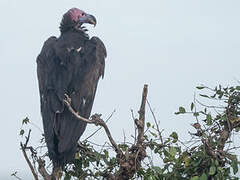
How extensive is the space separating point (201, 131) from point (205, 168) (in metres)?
0.32

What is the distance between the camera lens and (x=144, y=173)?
13.4 feet

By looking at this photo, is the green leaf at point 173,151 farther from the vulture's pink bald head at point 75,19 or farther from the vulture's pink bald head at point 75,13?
the vulture's pink bald head at point 75,13

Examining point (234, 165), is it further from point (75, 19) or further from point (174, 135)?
point (75, 19)

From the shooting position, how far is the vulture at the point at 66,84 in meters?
5.21

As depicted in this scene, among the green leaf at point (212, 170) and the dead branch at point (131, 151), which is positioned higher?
the dead branch at point (131, 151)

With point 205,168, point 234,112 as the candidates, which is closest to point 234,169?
point 205,168

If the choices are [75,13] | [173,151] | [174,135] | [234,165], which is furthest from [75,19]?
[234,165]

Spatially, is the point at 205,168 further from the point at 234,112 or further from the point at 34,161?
the point at 34,161

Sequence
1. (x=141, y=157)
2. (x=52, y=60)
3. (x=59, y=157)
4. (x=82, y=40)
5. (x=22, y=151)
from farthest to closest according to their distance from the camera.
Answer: (x=82, y=40), (x=52, y=60), (x=59, y=157), (x=22, y=151), (x=141, y=157)

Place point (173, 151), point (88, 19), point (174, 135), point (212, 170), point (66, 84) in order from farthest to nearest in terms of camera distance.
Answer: point (88, 19)
point (66, 84)
point (174, 135)
point (173, 151)
point (212, 170)

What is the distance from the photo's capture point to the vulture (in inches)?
205

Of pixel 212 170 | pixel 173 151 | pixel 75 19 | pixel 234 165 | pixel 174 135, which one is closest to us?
pixel 212 170

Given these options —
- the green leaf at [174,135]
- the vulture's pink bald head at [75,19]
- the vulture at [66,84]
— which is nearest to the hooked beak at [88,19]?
the vulture's pink bald head at [75,19]

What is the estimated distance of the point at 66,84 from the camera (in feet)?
18.4
